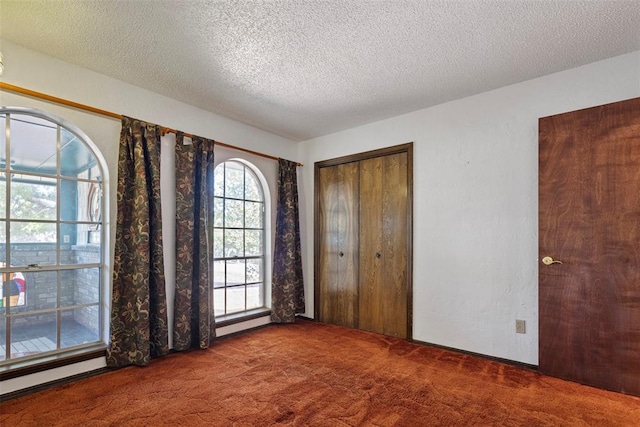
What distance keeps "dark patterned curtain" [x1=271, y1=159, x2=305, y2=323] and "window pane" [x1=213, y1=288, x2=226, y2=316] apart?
634mm

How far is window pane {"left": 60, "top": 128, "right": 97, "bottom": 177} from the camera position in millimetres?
2644

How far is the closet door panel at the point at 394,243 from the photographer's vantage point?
3.55m

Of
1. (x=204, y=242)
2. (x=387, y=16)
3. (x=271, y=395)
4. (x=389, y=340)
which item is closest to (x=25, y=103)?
(x=204, y=242)

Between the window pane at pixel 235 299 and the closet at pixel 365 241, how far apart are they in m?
1.00

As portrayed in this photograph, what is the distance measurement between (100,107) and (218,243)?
174 cm

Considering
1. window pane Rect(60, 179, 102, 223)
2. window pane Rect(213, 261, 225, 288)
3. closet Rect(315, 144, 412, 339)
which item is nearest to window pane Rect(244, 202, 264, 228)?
window pane Rect(213, 261, 225, 288)

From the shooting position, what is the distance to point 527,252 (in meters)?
2.78

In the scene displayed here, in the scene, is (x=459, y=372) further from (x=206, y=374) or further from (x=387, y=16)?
(x=387, y=16)

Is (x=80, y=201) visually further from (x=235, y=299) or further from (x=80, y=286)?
(x=235, y=299)

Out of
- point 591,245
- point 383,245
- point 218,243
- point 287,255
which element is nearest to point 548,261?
point 591,245

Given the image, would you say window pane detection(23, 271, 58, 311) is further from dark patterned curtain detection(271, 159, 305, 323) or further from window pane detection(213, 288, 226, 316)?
dark patterned curtain detection(271, 159, 305, 323)

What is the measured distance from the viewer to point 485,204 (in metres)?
3.02

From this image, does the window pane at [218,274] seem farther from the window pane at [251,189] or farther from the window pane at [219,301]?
the window pane at [251,189]

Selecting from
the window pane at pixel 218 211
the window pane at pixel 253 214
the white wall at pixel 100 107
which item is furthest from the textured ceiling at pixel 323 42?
the window pane at pixel 253 214
